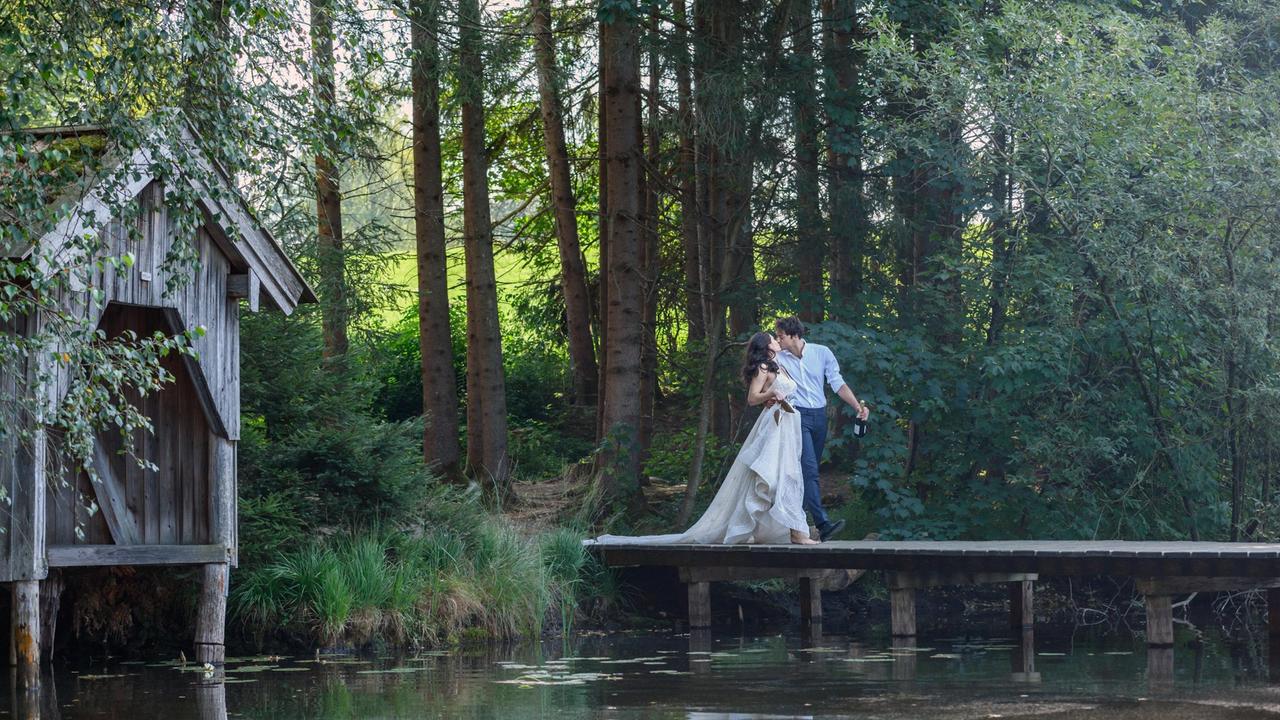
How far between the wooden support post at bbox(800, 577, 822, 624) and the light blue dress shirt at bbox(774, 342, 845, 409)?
2.18 m

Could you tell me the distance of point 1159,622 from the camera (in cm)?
1169

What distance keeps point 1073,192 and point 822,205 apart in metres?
3.66

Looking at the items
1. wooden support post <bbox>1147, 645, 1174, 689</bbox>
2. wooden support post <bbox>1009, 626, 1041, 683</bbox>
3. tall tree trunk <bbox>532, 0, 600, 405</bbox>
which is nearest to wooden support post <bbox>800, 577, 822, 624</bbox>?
wooden support post <bbox>1009, 626, 1041, 683</bbox>

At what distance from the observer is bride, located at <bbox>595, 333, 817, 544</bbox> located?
43.8 ft

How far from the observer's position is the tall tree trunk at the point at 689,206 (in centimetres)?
1880

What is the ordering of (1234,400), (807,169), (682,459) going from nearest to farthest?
(1234,400)
(807,169)
(682,459)

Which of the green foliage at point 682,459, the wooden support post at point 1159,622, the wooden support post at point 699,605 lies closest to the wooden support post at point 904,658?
the wooden support post at point 1159,622

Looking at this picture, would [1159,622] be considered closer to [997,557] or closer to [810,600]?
[997,557]

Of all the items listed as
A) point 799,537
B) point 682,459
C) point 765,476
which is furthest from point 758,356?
point 682,459

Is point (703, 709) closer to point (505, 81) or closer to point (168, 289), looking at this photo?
point (168, 289)

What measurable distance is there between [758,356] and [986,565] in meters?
2.78

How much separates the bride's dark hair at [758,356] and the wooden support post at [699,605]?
2453mm

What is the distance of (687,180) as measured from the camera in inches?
810

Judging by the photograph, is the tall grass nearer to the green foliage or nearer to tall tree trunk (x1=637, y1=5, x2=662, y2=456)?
the green foliage
